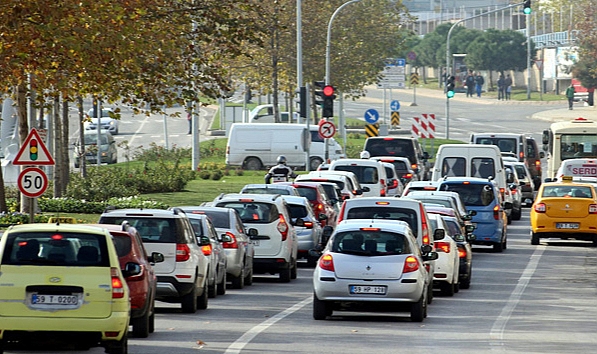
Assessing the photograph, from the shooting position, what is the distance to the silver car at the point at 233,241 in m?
23.3

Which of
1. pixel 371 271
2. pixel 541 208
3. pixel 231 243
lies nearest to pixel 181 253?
pixel 371 271

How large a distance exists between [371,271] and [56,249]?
5.79 metres

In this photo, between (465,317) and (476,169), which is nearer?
(465,317)

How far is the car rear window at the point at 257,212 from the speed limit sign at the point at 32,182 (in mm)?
3049

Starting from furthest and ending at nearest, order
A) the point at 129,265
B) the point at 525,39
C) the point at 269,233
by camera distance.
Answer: the point at 525,39 → the point at 269,233 → the point at 129,265

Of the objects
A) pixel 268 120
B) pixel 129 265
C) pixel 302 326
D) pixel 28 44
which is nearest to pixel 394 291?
pixel 302 326

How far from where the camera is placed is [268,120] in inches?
3295

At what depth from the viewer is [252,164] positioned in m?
63.4

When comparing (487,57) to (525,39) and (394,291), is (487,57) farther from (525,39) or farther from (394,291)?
(394,291)

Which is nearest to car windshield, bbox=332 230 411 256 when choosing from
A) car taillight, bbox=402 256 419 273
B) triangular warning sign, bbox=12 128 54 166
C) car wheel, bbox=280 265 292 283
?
car taillight, bbox=402 256 419 273

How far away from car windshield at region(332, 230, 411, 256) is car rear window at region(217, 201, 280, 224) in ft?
21.6

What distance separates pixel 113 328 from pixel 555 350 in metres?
4.95

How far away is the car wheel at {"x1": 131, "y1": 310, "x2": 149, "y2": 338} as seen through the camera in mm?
16266

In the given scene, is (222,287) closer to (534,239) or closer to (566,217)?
(566,217)
